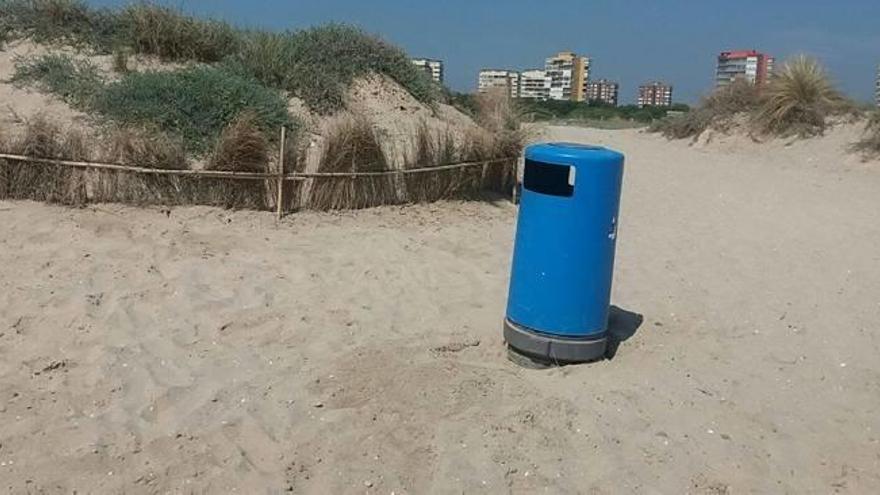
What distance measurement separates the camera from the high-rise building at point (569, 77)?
4956cm

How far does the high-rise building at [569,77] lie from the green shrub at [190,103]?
3964 centimetres

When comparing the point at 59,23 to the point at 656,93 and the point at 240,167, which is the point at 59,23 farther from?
the point at 656,93

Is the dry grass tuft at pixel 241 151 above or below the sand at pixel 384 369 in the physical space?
above

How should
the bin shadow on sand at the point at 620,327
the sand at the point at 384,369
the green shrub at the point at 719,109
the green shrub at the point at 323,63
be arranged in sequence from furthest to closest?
the green shrub at the point at 719,109, the green shrub at the point at 323,63, the bin shadow on sand at the point at 620,327, the sand at the point at 384,369

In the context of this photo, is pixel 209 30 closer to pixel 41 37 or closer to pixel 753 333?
pixel 41 37

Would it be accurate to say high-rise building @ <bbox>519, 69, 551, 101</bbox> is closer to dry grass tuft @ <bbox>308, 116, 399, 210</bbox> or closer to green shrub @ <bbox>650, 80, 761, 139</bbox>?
green shrub @ <bbox>650, 80, 761, 139</bbox>

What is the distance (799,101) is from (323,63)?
10270 millimetres

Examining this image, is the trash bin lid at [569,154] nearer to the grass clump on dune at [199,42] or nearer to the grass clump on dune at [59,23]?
the grass clump on dune at [199,42]

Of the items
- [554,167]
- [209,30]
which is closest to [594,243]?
[554,167]

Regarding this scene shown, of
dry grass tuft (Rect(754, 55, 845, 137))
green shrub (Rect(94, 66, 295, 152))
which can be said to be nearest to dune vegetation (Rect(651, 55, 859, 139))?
dry grass tuft (Rect(754, 55, 845, 137))

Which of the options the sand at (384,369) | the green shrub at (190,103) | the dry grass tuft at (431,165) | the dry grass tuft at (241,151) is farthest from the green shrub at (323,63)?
the sand at (384,369)

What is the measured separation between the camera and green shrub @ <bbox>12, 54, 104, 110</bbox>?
10.1 meters

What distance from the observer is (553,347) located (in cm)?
445

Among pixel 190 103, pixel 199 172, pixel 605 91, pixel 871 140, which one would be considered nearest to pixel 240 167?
pixel 199 172
